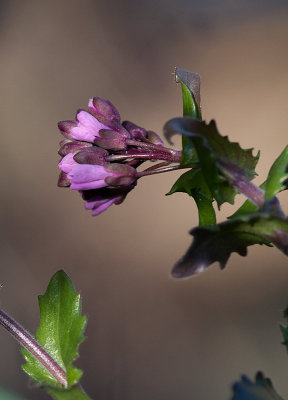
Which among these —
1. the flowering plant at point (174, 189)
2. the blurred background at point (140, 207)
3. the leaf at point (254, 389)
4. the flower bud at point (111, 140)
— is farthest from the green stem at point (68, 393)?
the blurred background at point (140, 207)

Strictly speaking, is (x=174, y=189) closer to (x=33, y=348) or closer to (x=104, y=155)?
(x=104, y=155)

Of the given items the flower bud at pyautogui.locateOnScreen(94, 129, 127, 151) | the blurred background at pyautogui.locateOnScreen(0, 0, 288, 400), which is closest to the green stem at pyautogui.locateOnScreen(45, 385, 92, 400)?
the flower bud at pyautogui.locateOnScreen(94, 129, 127, 151)

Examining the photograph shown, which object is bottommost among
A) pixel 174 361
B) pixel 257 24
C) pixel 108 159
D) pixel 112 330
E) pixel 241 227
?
pixel 174 361

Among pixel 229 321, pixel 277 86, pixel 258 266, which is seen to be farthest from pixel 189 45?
pixel 229 321

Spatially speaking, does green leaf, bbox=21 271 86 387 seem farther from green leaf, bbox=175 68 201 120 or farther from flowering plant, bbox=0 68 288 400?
green leaf, bbox=175 68 201 120

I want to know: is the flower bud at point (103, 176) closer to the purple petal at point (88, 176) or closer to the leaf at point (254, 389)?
the purple petal at point (88, 176)

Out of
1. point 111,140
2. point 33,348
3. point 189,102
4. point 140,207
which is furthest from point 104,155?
point 140,207

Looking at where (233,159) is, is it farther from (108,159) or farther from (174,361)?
(174,361)
